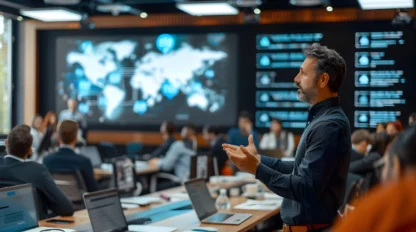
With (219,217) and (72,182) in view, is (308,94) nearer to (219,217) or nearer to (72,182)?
(219,217)

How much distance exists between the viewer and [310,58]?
3.24 m

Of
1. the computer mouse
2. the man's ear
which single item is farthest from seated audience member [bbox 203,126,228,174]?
the man's ear

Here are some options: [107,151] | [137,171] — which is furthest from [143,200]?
[107,151]

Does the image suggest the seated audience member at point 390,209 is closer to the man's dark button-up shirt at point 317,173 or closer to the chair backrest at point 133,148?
the man's dark button-up shirt at point 317,173

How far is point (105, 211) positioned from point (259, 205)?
5.49 ft

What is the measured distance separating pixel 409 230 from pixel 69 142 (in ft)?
17.2

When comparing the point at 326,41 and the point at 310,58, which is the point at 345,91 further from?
the point at 310,58

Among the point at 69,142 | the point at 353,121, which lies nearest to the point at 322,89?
the point at 69,142

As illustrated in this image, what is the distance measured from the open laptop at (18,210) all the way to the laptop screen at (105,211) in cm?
17

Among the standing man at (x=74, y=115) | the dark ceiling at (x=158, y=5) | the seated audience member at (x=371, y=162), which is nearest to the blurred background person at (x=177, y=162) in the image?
the seated audience member at (x=371, y=162)

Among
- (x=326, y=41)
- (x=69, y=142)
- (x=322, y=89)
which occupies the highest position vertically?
(x=326, y=41)

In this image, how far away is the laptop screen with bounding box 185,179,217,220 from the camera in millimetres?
4391

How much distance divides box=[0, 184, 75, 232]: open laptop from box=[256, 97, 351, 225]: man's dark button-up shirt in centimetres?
130

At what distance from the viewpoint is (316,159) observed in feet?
9.90
